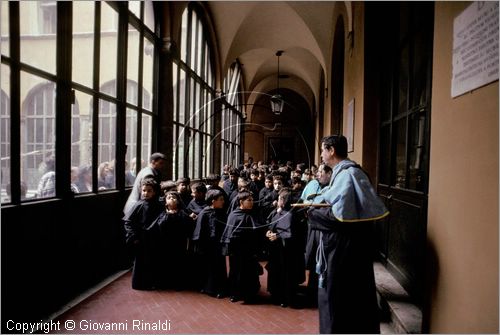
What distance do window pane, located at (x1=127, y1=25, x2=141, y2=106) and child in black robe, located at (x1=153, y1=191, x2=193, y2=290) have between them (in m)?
2.54

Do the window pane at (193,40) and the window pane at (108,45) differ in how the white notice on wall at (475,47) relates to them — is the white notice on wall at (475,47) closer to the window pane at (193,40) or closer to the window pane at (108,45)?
the window pane at (108,45)

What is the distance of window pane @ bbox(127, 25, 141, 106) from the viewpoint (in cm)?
617

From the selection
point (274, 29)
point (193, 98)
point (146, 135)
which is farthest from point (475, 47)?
point (274, 29)

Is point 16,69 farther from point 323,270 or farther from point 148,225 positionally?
point 323,270

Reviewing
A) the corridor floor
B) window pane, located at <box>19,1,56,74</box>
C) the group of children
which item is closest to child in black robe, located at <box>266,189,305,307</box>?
the group of children

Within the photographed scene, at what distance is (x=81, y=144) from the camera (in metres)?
4.71

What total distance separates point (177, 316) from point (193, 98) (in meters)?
7.88

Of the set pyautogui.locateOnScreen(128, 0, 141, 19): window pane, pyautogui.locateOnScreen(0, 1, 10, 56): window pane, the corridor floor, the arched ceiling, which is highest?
the arched ceiling

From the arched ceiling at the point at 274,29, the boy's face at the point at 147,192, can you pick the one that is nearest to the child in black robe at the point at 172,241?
the boy's face at the point at 147,192

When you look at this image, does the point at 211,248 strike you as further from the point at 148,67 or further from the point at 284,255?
the point at 148,67

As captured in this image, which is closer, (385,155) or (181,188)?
(385,155)

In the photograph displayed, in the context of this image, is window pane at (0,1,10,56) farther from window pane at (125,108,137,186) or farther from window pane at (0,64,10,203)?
window pane at (125,108,137,186)

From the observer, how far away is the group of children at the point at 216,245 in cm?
422

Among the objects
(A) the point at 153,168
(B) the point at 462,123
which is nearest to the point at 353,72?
(A) the point at 153,168
